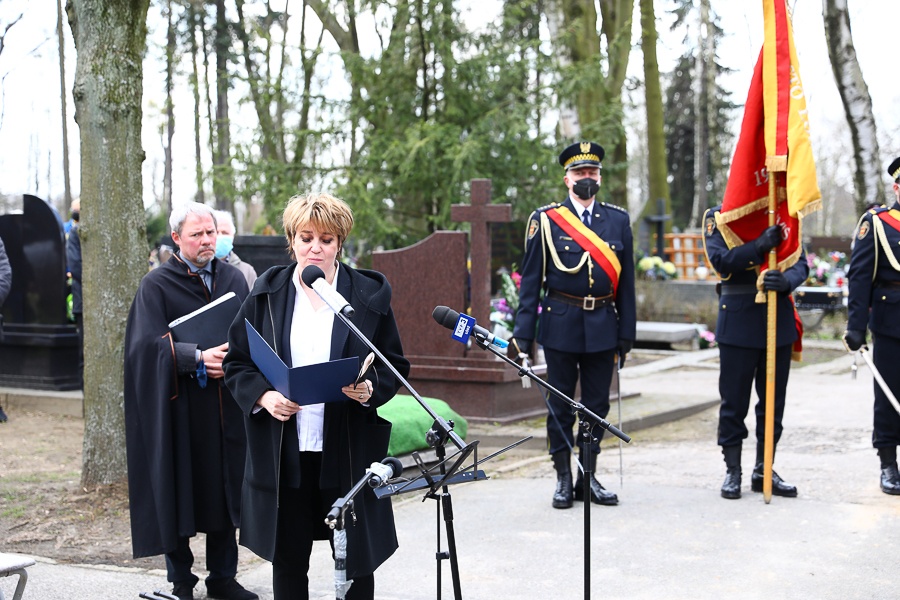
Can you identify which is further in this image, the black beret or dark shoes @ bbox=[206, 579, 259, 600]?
the black beret

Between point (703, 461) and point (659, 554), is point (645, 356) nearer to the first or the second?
point (703, 461)

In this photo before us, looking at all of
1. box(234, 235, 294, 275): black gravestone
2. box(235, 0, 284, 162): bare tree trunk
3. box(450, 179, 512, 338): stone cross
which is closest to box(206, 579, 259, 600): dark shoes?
box(450, 179, 512, 338): stone cross

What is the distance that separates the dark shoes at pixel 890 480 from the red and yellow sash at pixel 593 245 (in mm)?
2067

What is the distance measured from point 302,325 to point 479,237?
17.5ft

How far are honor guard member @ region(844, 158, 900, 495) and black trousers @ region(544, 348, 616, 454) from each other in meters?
1.58

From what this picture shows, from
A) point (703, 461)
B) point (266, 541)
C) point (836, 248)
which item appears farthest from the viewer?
point (836, 248)

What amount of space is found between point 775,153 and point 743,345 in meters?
1.17

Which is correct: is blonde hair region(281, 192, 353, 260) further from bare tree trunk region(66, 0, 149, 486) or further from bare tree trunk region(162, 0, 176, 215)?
bare tree trunk region(162, 0, 176, 215)

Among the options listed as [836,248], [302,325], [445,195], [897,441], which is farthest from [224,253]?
[836,248]

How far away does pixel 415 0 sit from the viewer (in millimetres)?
12953

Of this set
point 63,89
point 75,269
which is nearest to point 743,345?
point 75,269

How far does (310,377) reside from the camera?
3322 mm

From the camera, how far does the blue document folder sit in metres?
3.30

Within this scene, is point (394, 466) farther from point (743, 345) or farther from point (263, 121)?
point (263, 121)
